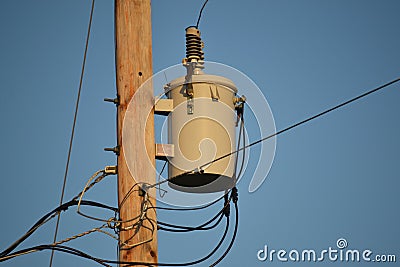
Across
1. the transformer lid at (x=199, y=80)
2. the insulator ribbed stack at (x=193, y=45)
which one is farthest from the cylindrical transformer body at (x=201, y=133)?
the insulator ribbed stack at (x=193, y=45)

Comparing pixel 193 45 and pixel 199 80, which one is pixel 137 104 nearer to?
pixel 199 80

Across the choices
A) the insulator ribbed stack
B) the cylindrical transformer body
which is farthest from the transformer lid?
the insulator ribbed stack

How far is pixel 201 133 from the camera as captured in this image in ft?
19.9

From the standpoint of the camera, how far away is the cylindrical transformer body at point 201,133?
6.03 m

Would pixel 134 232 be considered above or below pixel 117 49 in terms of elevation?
below

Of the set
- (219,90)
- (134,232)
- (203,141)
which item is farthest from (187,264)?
(219,90)

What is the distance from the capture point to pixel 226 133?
621cm

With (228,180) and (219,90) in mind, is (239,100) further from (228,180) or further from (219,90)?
(228,180)

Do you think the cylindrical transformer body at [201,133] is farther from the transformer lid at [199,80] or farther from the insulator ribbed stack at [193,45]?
the insulator ribbed stack at [193,45]

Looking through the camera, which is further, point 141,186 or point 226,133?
point 226,133

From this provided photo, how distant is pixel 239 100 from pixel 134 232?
1272 millimetres

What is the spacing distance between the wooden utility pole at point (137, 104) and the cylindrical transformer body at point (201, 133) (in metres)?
0.22

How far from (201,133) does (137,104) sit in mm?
469

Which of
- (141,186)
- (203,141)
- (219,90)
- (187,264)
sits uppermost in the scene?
(219,90)
